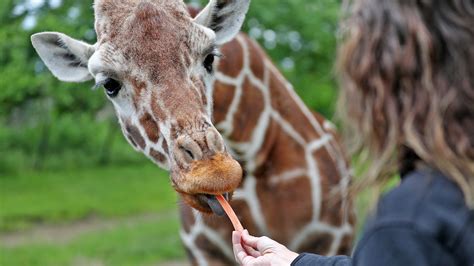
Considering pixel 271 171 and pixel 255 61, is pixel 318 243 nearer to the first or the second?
pixel 271 171

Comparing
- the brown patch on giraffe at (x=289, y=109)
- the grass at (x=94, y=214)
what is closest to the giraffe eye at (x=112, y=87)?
the brown patch on giraffe at (x=289, y=109)

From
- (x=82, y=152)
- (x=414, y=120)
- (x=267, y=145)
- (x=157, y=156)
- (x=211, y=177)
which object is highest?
(x=414, y=120)

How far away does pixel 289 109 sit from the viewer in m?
4.82

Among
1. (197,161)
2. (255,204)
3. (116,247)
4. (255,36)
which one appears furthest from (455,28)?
(116,247)

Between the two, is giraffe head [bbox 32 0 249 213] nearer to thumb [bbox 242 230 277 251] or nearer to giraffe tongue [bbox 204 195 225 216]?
giraffe tongue [bbox 204 195 225 216]

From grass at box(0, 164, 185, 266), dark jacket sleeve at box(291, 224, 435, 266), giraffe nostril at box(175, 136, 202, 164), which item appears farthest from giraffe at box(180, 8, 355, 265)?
grass at box(0, 164, 185, 266)

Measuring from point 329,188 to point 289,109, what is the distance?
54 centimetres

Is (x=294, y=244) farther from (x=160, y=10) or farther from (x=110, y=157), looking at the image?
(x=110, y=157)

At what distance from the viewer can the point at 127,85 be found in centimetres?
316

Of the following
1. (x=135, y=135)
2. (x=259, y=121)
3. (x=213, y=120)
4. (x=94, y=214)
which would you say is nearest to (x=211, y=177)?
(x=135, y=135)

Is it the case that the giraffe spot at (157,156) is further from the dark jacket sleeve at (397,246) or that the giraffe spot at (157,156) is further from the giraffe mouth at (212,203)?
the dark jacket sleeve at (397,246)

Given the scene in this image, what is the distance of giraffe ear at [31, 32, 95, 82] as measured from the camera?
3.55 m

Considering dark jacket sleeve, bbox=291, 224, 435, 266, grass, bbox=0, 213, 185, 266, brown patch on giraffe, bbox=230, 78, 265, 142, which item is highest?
dark jacket sleeve, bbox=291, 224, 435, 266

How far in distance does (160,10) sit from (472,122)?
1.76 m
